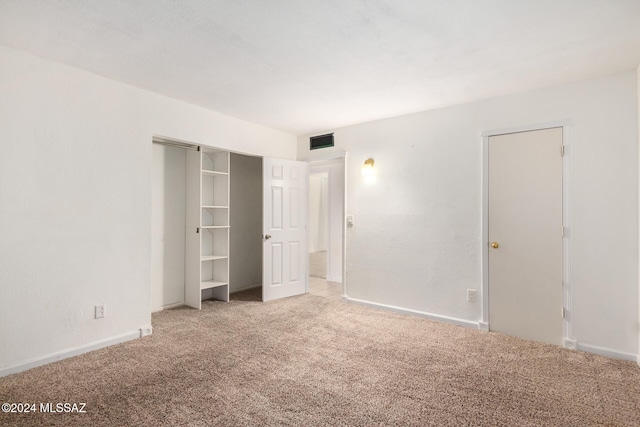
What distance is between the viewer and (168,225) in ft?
14.2

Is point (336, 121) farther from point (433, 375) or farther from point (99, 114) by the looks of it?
point (433, 375)

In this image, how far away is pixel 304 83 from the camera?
315 centimetres

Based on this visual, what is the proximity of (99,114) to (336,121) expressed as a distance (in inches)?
105

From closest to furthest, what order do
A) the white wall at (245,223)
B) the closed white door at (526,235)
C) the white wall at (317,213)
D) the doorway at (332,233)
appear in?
the closed white door at (526,235), the white wall at (245,223), the doorway at (332,233), the white wall at (317,213)

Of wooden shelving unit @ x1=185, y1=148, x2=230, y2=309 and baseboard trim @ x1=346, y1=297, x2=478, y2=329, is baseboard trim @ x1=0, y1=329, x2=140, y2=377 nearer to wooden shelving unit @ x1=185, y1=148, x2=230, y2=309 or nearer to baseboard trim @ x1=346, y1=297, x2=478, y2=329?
wooden shelving unit @ x1=185, y1=148, x2=230, y2=309

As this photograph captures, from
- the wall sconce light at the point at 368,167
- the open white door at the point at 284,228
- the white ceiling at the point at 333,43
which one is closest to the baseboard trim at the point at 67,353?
the open white door at the point at 284,228

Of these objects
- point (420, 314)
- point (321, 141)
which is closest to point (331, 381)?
point (420, 314)

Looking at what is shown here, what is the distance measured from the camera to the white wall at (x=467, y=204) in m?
2.83

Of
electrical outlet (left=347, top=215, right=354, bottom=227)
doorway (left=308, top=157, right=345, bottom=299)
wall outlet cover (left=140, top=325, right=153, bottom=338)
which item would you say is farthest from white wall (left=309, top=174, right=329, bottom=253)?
wall outlet cover (left=140, top=325, right=153, bottom=338)

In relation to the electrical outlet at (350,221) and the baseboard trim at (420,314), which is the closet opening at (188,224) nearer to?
the baseboard trim at (420,314)

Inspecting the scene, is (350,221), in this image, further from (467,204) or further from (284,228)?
(467,204)

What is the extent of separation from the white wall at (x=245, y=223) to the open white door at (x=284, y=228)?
0.93m

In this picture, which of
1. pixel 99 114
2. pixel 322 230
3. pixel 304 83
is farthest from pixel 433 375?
pixel 322 230

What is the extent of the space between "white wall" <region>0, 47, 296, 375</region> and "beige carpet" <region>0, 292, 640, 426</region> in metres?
0.29
